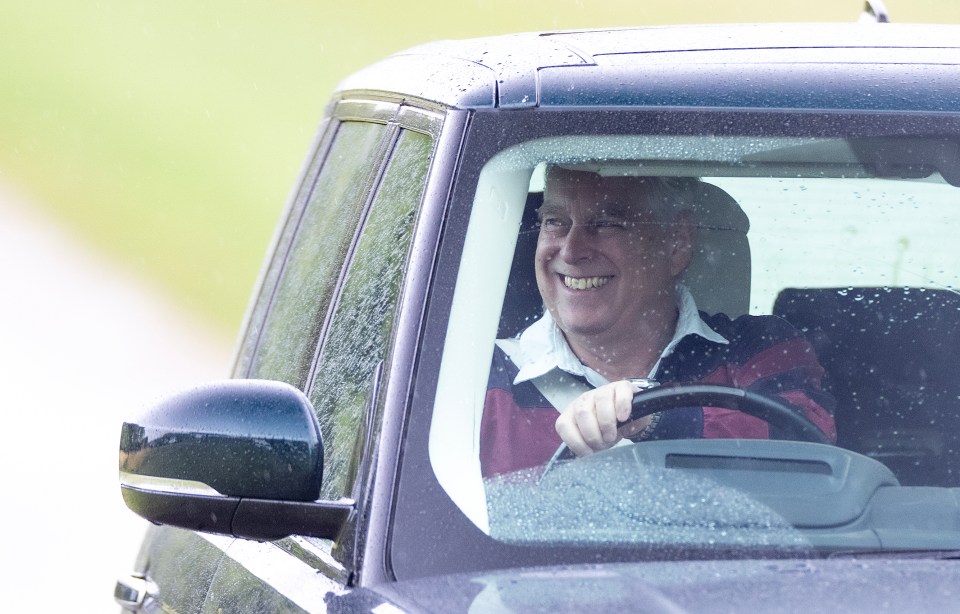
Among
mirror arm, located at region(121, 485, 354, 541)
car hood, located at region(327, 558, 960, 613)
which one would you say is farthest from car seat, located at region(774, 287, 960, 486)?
mirror arm, located at region(121, 485, 354, 541)

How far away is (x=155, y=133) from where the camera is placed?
1950 cm

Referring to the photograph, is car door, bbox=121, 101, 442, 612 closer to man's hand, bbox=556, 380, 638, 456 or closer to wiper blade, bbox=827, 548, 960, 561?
man's hand, bbox=556, 380, 638, 456

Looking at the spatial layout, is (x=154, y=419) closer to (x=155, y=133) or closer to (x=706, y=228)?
(x=706, y=228)

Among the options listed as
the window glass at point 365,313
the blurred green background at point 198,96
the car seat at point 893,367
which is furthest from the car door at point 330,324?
the blurred green background at point 198,96

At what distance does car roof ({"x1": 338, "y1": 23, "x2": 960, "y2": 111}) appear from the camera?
2.41m

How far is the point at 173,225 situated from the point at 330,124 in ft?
46.5

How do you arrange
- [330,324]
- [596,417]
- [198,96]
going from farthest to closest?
[198,96] → [330,324] → [596,417]

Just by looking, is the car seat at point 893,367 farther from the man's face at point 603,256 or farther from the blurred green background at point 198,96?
the blurred green background at point 198,96

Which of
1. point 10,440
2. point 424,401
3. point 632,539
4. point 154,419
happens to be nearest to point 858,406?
point 632,539

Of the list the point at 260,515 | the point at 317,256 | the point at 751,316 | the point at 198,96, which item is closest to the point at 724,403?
the point at 751,316

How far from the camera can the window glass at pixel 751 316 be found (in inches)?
89.3

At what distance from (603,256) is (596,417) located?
0.31 m

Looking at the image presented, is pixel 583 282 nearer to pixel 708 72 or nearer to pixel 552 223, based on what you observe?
pixel 552 223

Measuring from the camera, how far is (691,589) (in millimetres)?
1971
